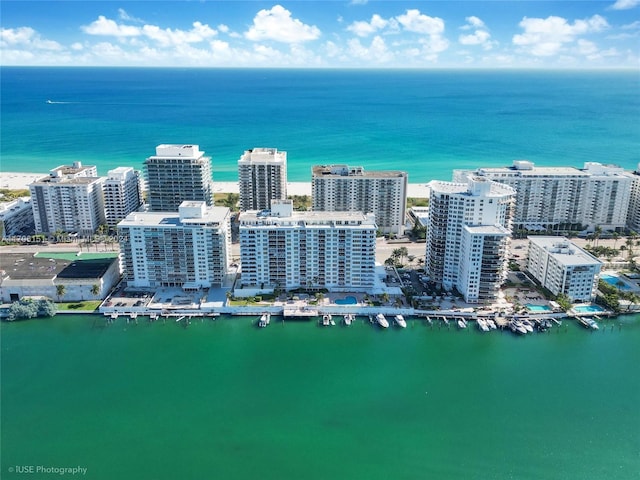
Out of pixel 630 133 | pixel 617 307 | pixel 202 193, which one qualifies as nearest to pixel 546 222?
pixel 617 307

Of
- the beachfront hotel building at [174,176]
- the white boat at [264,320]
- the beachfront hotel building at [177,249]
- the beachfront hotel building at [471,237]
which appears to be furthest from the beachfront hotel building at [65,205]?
the beachfront hotel building at [471,237]

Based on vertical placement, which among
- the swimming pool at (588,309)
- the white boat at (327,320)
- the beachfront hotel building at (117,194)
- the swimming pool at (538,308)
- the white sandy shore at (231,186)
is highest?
the beachfront hotel building at (117,194)

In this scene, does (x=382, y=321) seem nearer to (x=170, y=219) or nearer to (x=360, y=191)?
(x=170, y=219)

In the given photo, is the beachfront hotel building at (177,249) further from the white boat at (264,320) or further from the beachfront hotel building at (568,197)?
the beachfront hotel building at (568,197)

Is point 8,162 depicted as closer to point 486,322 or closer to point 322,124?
point 322,124

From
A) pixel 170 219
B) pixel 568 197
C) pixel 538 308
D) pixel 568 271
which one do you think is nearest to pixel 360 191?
pixel 170 219

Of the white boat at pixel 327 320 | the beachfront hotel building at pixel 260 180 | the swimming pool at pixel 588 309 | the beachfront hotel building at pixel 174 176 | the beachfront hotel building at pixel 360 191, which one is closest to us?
the white boat at pixel 327 320
